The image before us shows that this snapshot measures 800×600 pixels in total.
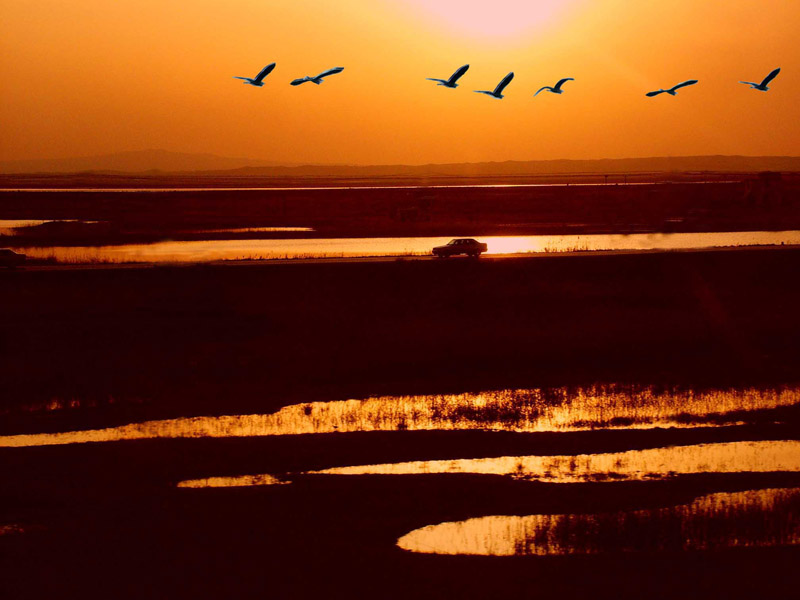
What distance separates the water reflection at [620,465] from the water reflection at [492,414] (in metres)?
2.06

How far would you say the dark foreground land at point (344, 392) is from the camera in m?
15.2

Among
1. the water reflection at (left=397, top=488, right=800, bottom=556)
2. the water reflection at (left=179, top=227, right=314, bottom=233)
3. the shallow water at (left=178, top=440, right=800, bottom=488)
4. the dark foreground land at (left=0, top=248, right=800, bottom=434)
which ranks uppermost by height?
the water reflection at (left=179, top=227, right=314, bottom=233)

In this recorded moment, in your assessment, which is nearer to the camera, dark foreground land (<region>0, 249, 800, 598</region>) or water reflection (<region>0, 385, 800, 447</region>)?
dark foreground land (<region>0, 249, 800, 598</region>)

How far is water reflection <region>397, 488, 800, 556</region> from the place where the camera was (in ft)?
52.7

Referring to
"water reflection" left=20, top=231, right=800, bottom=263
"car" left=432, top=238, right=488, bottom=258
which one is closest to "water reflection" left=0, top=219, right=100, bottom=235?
"water reflection" left=20, top=231, right=800, bottom=263

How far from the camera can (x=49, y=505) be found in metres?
17.7

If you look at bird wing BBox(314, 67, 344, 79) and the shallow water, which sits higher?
bird wing BBox(314, 67, 344, 79)

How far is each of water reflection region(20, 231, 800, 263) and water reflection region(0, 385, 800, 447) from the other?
28482mm

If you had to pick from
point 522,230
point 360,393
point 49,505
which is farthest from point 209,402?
point 522,230

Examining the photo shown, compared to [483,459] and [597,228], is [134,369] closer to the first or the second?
[483,459]

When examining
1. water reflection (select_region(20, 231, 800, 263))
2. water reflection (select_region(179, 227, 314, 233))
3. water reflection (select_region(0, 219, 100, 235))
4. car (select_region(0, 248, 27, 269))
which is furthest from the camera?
water reflection (select_region(0, 219, 100, 235))

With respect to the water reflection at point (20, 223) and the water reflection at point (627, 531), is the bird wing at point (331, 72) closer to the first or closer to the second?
the water reflection at point (627, 531)

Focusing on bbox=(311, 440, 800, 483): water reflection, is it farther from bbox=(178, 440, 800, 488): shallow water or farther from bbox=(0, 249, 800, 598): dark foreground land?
bbox=(0, 249, 800, 598): dark foreground land

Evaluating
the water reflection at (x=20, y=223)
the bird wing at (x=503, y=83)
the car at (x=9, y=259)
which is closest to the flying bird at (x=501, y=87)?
the bird wing at (x=503, y=83)
